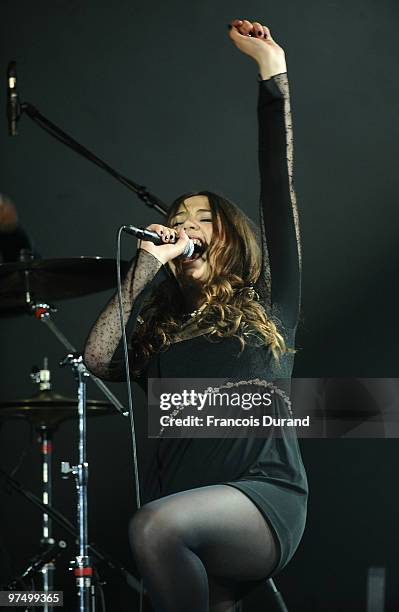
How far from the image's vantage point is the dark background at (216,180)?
8.91 feet

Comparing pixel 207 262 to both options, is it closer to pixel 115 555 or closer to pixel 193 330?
pixel 193 330

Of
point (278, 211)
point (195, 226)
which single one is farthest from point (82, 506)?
point (278, 211)

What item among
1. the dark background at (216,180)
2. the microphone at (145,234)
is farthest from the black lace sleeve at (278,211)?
the dark background at (216,180)

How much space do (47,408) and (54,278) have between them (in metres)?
0.36

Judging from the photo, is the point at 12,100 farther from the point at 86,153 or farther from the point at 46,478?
the point at 46,478

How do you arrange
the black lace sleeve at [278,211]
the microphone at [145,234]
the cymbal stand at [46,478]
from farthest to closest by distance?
the cymbal stand at [46,478]
the black lace sleeve at [278,211]
the microphone at [145,234]

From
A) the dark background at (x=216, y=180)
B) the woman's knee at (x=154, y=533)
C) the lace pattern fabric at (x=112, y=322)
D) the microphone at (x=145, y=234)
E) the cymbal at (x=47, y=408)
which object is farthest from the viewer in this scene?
the dark background at (x=216, y=180)

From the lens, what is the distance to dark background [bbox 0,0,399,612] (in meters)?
2.71

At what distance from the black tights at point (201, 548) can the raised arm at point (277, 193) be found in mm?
591

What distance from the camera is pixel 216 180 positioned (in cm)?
289

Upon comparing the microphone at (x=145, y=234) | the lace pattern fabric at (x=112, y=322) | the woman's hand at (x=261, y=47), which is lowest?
the lace pattern fabric at (x=112, y=322)

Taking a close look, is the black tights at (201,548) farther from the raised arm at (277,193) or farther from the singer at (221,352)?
the raised arm at (277,193)

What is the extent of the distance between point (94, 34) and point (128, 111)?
30cm

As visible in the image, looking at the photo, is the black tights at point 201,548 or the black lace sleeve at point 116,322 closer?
the black tights at point 201,548
